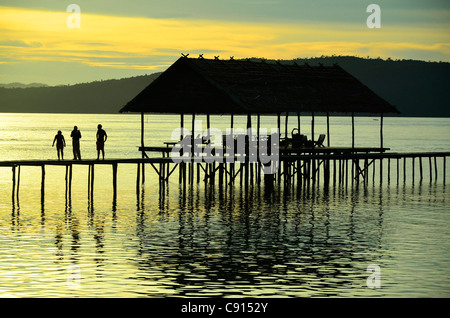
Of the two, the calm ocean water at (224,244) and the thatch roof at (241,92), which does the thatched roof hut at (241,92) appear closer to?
the thatch roof at (241,92)

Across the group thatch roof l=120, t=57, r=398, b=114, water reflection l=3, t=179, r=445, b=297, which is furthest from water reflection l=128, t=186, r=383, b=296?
thatch roof l=120, t=57, r=398, b=114

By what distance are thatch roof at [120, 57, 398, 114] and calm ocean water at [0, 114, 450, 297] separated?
14.0 feet

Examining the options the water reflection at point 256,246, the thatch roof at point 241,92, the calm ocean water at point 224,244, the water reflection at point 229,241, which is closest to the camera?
the calm ocean water at point 224,244

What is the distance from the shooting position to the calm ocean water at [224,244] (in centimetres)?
1964

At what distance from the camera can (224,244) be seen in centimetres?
2598

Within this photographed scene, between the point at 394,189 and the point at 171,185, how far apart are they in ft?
39.6

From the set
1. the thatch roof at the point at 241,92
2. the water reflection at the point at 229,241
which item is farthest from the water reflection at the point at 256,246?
the thatch roof at the point at 241,92

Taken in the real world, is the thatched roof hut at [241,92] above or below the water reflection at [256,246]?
above

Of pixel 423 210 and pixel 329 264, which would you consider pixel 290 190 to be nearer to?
pixel 423 210

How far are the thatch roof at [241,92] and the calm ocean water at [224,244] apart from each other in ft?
14.0

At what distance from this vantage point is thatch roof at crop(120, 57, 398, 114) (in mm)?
43312

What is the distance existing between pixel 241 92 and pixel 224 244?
721 inches

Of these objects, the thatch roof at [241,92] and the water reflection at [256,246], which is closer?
the water reflection at [256,246]
